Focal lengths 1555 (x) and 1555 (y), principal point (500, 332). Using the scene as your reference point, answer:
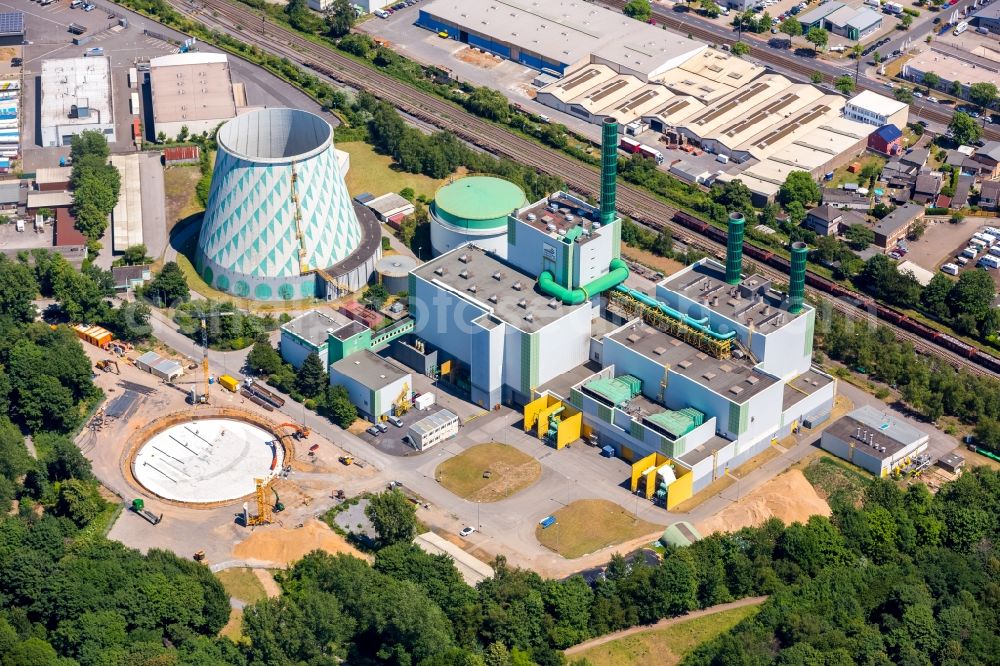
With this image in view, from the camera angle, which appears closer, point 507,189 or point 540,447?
point 540,447

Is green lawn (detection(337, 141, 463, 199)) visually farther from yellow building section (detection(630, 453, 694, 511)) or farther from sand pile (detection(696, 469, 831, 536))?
sand pile (detection(696, 469, 831, 536))

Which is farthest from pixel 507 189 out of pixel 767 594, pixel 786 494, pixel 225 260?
pixel 767 594

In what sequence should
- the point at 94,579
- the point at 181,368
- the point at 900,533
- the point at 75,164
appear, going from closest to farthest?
the point at 94,579
the point at 900,533
the point at 181,368
the point at 75,164

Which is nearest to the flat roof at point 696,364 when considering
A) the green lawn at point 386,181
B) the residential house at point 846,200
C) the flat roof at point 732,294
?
the flat roof at point 732,294

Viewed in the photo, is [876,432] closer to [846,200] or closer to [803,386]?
[803,386]

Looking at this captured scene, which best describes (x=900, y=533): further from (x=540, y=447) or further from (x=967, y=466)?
(x=540, y=447)

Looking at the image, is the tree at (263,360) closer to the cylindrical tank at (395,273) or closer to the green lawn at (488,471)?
the cylindrical tank at (395,273)

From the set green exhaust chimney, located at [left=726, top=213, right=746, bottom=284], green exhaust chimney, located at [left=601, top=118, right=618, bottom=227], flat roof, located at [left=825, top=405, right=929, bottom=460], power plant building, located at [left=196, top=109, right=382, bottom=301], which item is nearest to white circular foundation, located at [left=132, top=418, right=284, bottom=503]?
power plant building, located at [left=196, top=109, right=382, bottom=301]

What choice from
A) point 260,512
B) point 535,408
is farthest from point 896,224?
point 260,512
